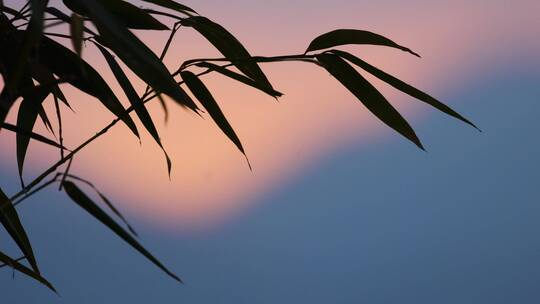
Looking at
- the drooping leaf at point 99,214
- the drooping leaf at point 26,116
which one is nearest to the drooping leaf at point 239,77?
the drooping leaf at point 26,116

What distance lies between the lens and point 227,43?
60 centimetres

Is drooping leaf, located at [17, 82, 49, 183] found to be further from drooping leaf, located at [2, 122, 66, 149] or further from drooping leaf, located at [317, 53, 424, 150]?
drooping leaf, located at [317, 53, 424, 150]

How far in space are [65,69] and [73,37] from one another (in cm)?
32

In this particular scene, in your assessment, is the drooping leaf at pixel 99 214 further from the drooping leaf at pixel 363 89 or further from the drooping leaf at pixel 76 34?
the drooping leaf at pixel 363 89

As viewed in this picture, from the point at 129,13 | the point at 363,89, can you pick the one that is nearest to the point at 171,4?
the point at 129,13

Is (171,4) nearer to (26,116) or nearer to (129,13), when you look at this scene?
(129,13)

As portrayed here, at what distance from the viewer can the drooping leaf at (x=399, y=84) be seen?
0.52 m

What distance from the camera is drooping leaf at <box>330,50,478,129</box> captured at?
52 centimetres

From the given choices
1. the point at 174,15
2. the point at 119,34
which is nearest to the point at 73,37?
the point at 119,34

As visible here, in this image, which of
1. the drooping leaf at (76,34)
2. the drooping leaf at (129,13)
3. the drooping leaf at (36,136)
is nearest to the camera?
the drooping leaf at (76,34)

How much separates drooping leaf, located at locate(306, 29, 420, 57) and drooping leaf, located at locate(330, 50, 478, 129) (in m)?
0.01

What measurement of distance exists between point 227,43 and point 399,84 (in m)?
0.15

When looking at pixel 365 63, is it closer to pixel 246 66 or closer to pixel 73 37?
pixel 246 66

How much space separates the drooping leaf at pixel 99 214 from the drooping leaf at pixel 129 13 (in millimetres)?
249
